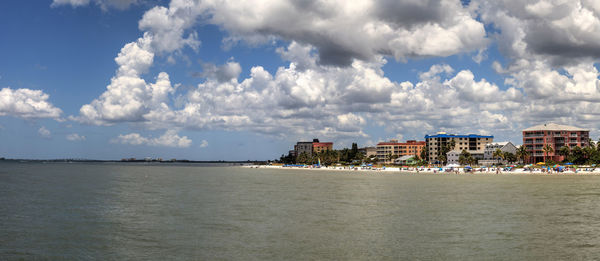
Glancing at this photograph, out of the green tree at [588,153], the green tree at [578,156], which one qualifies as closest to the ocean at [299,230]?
the green tree at [588,153]

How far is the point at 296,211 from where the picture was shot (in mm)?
50531

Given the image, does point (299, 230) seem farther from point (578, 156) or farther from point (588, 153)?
point (578, 156)

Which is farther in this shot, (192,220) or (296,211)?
(296,211)

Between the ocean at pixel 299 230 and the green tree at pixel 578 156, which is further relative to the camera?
the green tree at pixel 578 156

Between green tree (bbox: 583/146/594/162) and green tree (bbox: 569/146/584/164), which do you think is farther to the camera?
green tree (bbox: 569/146/584/164)

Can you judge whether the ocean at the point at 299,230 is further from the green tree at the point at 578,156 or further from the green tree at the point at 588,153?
the green tree at the point at 578,156

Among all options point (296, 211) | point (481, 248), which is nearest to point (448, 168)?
point (296, 211)

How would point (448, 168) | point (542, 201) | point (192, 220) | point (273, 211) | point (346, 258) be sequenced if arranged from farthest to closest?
point (448, 168) → point (542, 201) → point (273, 211) → point (192, 220) → point (346, 258)

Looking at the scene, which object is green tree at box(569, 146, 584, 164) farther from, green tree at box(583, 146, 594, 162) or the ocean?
the ocean

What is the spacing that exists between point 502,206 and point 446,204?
6327 millimetres

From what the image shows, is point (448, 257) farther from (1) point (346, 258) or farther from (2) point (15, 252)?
(2) point (15, 252)

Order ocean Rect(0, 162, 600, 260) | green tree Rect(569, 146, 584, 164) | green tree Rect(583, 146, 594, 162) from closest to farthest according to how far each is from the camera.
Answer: ocean Rect(0, 162, 600, 260), green tree Rect(583, 146, 594, 162), green tree Rect(569, 146, 584, 164)

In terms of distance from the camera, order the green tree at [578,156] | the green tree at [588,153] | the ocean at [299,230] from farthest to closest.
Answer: the green tree at [578,156], the green tree at [588,153], the ocean at [299,230]

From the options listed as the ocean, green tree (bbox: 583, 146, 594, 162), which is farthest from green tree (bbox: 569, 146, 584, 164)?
the ocean
